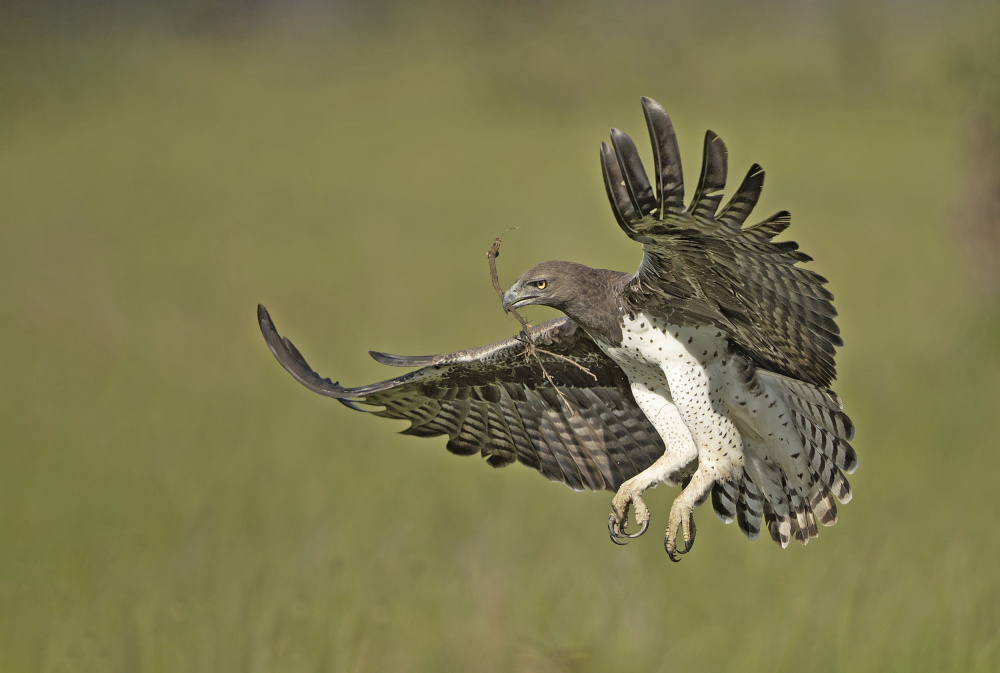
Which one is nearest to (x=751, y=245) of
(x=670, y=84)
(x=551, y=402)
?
(x=551, y=402)

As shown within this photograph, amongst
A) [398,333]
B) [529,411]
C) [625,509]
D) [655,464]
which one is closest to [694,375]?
[655,464]

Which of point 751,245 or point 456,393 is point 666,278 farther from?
point 456,393

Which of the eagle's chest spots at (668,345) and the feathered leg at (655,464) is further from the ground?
the eagle's chest spots at (668,345)

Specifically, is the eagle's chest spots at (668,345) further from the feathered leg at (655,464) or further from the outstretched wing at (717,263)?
the feathered leg at (655,464)

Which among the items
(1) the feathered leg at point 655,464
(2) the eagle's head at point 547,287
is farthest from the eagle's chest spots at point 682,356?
(2) the eagle's head at point 547,287

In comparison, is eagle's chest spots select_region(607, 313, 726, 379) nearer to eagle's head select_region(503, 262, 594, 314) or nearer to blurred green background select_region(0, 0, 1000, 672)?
eagle's head select_region(503, 262, 594, 314)

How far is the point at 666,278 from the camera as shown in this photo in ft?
15.3

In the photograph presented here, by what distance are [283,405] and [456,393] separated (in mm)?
7628

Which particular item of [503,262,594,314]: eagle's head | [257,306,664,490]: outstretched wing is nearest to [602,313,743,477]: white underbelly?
[503,262,594,314]: eagle's head

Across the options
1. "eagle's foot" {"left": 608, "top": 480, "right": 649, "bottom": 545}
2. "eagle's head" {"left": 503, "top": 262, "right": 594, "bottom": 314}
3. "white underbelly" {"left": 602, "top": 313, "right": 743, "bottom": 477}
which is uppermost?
"eagle's head" {"left": 503, "top": 262, "right": 594, "bottom": 314}

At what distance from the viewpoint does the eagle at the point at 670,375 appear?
4.03 m

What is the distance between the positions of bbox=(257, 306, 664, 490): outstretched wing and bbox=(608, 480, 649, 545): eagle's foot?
102cm

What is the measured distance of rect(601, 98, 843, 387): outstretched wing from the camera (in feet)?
12.3

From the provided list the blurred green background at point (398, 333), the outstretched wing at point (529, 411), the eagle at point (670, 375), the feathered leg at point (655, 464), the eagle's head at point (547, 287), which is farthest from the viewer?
the blurred green background at point (398, 333)
